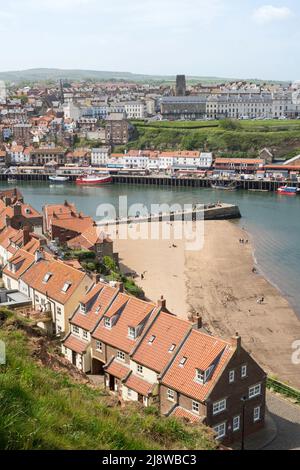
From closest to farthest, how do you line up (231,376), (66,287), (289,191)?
1. (231,376)
2. (66,287)
3. (289,191)

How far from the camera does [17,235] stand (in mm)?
28922

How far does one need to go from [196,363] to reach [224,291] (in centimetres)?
1753

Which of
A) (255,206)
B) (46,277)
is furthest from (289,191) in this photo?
(46,277)

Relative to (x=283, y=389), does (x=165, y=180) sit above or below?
below

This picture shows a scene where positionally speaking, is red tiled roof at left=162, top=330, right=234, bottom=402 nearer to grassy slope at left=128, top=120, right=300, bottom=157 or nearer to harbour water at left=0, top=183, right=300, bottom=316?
harbour water at left=0, top=183, right=300, bottom=316

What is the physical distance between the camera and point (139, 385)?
52.1ft

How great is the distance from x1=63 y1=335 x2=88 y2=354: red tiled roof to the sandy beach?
7.32 m

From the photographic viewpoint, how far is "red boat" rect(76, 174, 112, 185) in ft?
274

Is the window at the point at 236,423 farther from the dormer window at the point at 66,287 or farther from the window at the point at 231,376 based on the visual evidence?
the dormer window at the point at 66,287

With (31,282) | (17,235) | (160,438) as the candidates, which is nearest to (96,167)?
(17,235)

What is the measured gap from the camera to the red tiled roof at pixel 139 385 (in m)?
15.5

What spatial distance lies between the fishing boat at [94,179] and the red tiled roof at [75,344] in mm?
65222

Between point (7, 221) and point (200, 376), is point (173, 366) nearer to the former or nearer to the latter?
point (200, 376)

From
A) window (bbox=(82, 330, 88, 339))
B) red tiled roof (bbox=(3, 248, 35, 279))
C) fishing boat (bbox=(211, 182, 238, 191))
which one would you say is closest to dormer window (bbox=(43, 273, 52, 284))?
red tiled roof (bbox=(3, 248, 35, 279))
